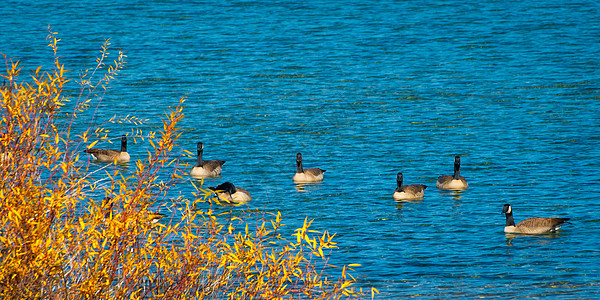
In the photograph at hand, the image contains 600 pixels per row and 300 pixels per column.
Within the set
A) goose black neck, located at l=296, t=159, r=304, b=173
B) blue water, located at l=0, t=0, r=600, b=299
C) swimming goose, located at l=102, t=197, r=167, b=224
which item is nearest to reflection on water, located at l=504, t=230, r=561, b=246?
blue water, located at l=0, t=0, r=600, b=299

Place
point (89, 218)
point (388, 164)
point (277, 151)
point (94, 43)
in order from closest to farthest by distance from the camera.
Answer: point (89, 218)
point (388, 164)
point (277, 151)
point (94, 43)

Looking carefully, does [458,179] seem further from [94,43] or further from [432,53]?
[94,43]

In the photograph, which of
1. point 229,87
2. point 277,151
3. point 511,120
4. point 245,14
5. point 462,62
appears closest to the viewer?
point 277,151

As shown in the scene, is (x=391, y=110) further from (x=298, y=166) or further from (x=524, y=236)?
(x=524, y=236)

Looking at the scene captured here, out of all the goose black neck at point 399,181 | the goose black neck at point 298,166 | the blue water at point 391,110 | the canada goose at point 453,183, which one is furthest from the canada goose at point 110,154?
the canada goose at point 453,183

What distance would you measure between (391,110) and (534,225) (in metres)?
16.6

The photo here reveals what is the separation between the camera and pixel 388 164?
27.5 metres

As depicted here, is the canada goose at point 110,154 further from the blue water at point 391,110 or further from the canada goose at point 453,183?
the canada goose at point 453,183

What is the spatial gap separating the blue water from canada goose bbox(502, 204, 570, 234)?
0.80 feet

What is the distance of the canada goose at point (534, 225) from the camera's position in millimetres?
19594

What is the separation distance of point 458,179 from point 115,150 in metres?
12.0

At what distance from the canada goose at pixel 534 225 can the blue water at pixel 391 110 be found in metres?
0.24

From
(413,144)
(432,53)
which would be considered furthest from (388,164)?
(432,53)

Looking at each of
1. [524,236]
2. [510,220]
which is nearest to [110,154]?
[510,220]
